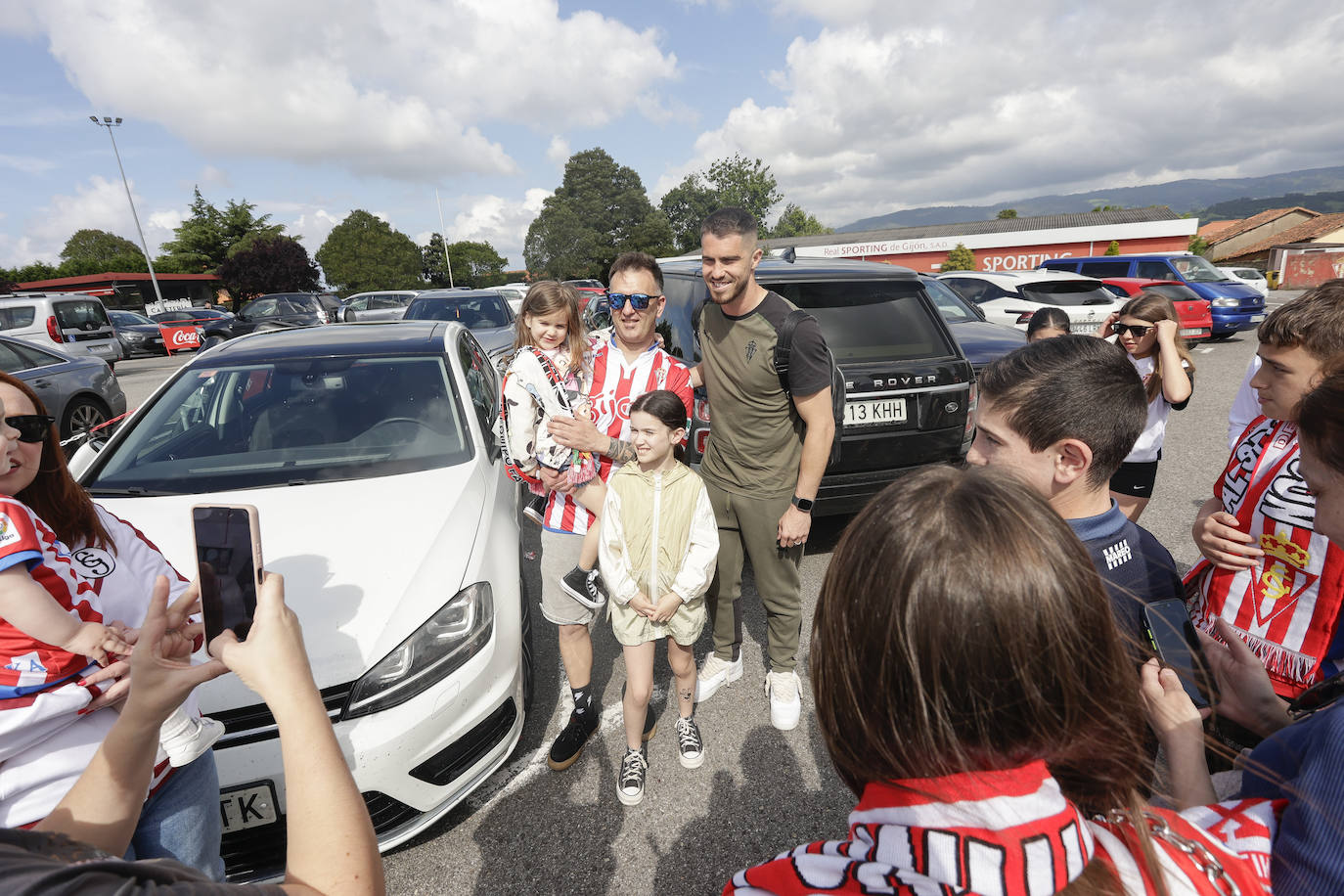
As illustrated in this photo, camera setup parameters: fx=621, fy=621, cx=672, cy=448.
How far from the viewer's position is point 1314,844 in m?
0.72

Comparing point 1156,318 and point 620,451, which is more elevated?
point 1156,318

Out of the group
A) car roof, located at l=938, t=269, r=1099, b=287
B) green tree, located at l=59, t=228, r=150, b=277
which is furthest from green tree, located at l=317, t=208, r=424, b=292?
car roof, located at l=938, t=269, r=1099, b=287

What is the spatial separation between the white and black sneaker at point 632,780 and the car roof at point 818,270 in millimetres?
2583

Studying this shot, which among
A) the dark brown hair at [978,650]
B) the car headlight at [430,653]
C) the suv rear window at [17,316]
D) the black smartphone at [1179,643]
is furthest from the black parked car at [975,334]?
the suv rear window at [17,316]

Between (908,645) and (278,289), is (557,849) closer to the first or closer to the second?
(908,645)

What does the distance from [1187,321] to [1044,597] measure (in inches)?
578

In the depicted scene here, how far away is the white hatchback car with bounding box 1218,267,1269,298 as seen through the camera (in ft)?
49.7

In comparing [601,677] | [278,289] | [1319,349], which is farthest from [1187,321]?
[278,289]

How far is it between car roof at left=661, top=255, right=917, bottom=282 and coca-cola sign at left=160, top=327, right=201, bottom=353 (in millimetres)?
20949

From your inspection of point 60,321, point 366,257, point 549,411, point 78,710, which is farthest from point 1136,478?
point 366,257

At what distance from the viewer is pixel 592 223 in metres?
67.1

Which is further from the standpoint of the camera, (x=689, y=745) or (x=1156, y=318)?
(x=1156, y=318)

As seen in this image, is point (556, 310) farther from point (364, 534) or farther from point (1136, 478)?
point (1136, 478)

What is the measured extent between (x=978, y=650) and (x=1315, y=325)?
1931mm
